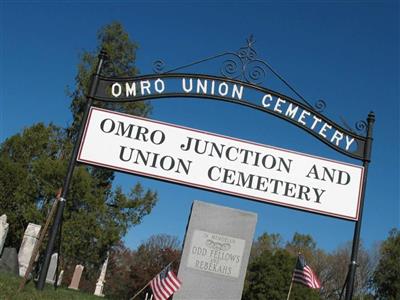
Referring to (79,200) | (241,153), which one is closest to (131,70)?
(79,200)

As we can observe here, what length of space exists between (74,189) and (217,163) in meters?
17.7

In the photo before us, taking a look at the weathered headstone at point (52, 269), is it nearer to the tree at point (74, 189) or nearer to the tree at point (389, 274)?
the tree at point (74, 189)

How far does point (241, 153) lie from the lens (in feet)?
29.8

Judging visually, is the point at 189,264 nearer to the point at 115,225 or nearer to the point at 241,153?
the point at 241,153

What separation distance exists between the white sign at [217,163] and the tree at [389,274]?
109 ft

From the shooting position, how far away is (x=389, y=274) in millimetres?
39781

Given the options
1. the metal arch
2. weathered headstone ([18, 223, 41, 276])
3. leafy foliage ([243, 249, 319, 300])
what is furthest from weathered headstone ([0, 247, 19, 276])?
leafy foliage ([243, 249, 319, 300])

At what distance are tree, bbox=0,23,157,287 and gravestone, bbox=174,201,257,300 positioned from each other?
1391 cm

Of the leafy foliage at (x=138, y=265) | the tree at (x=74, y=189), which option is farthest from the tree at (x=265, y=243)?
the tree at (x=74, y=189)

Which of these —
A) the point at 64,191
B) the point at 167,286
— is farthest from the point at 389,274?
the point at 64,191

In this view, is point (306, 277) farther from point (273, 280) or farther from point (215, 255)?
point (273, 280)

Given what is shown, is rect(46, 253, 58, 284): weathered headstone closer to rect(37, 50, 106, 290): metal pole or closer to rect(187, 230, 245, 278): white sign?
rect(187, 230, 245, 278): white sign

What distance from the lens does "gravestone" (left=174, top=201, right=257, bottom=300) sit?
10.8 m

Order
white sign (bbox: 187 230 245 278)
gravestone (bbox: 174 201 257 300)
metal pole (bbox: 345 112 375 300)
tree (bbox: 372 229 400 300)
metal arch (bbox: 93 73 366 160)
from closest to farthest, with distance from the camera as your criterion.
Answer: metal pole (bbox: 345 112 375 300) → metal arch (bbox: 93 73 366 160) → gravestone (bbox: 174 201 257 300) → white sign (bbox: 187 230 245 278) → tree (bbox: 372 229 400 300)
